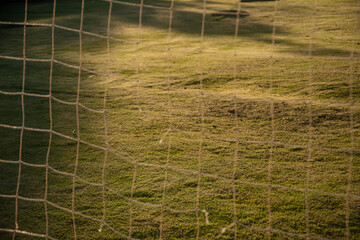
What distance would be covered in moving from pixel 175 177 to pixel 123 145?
61 cm

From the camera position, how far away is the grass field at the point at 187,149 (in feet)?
5.92

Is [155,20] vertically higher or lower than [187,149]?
higher

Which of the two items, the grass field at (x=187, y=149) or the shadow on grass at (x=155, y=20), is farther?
the shadow on grass at (x=155, y=20)

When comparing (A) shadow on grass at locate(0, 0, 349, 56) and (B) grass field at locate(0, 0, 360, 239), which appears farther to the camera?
(A) shadow on grass at locate(0, 0, 349, 56)

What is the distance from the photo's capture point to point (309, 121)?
9.08ft

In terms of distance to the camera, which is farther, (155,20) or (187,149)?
(155,20)

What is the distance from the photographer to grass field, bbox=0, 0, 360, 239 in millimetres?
1804

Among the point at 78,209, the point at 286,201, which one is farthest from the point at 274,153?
the point at 78,209

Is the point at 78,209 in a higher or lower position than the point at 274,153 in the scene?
lower

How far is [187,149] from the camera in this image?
8.20ft

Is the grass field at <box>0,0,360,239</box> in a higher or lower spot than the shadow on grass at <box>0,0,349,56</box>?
lower

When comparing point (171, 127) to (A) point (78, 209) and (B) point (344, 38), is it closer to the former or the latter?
(A) point (78, 209)

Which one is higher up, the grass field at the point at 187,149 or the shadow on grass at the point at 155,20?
the shadow on grass at the point at 155,20

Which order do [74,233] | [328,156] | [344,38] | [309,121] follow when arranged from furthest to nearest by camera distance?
1. [344,38]
2. [309,121]
3. [328,156]
4. [74,233]
